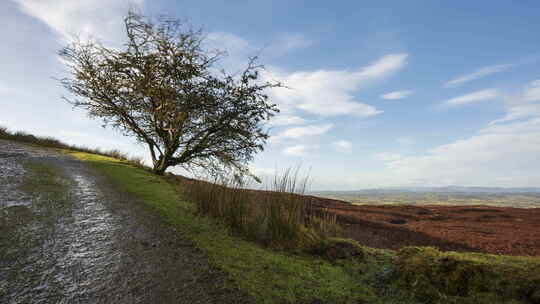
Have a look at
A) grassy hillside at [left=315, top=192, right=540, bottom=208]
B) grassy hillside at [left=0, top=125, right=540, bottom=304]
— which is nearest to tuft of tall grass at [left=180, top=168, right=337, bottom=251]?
grassy hillside at [left=0, top=125, right=540, bottom=304]

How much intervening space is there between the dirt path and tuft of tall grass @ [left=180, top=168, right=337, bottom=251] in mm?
1026

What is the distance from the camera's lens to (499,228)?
4961 millimetres

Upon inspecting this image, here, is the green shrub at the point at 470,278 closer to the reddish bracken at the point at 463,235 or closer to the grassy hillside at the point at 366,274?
the grassy hillside at the point at 366,274

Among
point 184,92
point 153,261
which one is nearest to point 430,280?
point 153,261

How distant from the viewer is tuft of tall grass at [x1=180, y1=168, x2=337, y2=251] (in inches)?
144

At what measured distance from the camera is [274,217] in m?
3.88

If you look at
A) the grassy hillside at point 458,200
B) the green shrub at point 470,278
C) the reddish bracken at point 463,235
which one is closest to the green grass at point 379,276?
the green shrub at point 470,278

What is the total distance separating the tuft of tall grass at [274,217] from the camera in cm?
367

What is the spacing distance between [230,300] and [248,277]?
410mm

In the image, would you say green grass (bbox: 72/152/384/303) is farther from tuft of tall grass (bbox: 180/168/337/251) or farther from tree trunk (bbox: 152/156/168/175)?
tree trunk (bbox: 152/156/168/175)

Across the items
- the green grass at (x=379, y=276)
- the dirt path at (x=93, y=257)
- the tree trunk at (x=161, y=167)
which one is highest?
the tree trunk at (x=161, y=167)

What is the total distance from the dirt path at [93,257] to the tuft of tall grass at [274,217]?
103 centimetres

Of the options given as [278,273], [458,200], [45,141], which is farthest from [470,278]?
[458,200]

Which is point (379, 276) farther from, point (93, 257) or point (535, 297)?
point (93, 257)
